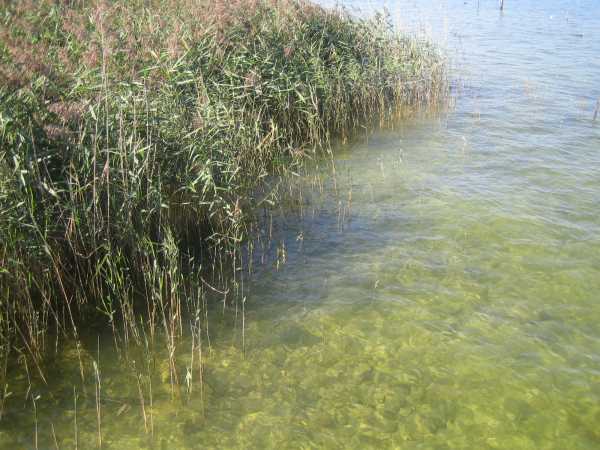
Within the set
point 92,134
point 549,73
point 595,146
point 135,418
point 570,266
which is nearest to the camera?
point 135,418

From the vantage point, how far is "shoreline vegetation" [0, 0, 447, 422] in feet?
13.9

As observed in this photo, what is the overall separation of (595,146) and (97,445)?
9985 mm

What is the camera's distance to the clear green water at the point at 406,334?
3.88 metres

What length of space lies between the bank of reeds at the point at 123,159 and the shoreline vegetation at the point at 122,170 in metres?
0.02

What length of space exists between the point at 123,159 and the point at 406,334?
3147 mm

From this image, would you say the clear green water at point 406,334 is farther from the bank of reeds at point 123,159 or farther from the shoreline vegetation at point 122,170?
the bank of reeds at point 123,159

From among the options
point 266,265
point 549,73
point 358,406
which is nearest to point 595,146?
point 549,73

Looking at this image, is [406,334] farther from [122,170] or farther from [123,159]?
[123,159]

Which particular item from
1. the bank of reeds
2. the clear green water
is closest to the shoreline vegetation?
the bank of reeds

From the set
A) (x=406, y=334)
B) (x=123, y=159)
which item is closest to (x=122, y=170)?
(x=123, y=159)

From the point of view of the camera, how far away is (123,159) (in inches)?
188

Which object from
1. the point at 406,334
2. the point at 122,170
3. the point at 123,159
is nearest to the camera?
the point at 122,170

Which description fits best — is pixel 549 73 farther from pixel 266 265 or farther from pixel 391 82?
pixel 266 265

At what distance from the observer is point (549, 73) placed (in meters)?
15.2
